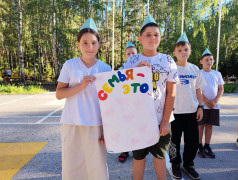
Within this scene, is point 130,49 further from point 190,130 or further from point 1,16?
point 1,16

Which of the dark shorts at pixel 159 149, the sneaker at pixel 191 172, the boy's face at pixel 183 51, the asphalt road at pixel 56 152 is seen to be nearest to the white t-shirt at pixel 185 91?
the boy's face at pixel 183 51

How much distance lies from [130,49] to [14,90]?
11.8m

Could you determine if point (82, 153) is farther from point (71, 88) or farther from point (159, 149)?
point (159, 149)

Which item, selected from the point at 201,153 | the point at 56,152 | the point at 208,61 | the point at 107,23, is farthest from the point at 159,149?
the point at 107,23

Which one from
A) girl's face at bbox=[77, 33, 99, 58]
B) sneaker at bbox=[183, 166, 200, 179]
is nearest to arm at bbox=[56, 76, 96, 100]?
girl's face at bbox=[77, 33, 99, 58]

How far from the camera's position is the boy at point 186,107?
2.48 metres

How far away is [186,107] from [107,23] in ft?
80.1

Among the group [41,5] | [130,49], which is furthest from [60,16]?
[130,49]

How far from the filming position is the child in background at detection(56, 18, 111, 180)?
67.0 inches

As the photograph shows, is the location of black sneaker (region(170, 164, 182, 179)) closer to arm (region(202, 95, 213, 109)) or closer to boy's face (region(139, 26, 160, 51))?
arm (region(202, 95, 213, 109))

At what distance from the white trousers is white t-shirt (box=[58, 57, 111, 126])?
101 millimetres

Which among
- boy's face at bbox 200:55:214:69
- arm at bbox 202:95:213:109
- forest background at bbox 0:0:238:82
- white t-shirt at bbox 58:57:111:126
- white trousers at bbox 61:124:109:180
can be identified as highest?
forest background at bbox 0:0:238:82

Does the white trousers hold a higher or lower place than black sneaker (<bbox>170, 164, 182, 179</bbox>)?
higher

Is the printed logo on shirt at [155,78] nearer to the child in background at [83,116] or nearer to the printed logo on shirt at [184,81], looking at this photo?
the child in background at [83,116]
